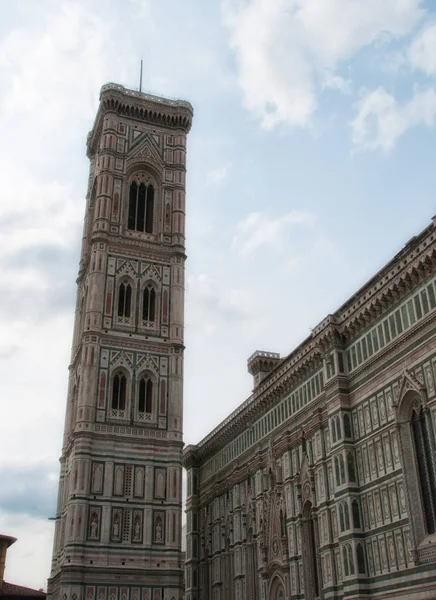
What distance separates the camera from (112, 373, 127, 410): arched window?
46.0 meters

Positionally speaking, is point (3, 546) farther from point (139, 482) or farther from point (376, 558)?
point (376, 558)

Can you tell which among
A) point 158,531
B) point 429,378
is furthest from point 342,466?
point 158,531

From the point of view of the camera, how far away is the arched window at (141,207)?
172ft

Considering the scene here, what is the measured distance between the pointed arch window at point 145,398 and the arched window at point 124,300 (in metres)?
4.60

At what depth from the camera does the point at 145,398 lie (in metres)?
46.9

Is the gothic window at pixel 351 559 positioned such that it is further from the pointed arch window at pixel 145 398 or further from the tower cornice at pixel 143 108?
the tower cornice at pixel 143 108

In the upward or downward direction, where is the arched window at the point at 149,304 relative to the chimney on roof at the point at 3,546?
upward

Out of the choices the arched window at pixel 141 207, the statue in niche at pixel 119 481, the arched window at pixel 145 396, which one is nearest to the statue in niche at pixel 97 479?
the statue in niche at pixel 119 481

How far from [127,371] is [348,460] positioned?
18727 mm

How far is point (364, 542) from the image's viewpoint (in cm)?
3069

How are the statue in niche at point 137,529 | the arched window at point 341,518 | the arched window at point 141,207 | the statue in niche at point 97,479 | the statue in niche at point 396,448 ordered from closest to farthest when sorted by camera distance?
1. the statue in niche at point 396,448
2. the arched window at point 341,518
3. the statue in niche at point 137,529
4. the statue in niche at point 97,479
5. the arched window at point 141,207

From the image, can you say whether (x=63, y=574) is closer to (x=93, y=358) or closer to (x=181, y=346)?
(x=93, y=358)

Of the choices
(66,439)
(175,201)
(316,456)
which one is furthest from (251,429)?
(175,201)

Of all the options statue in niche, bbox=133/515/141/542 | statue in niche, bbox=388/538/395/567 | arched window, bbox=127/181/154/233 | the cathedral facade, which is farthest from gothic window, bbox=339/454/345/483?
arched window, bbox=127/181/154/233
